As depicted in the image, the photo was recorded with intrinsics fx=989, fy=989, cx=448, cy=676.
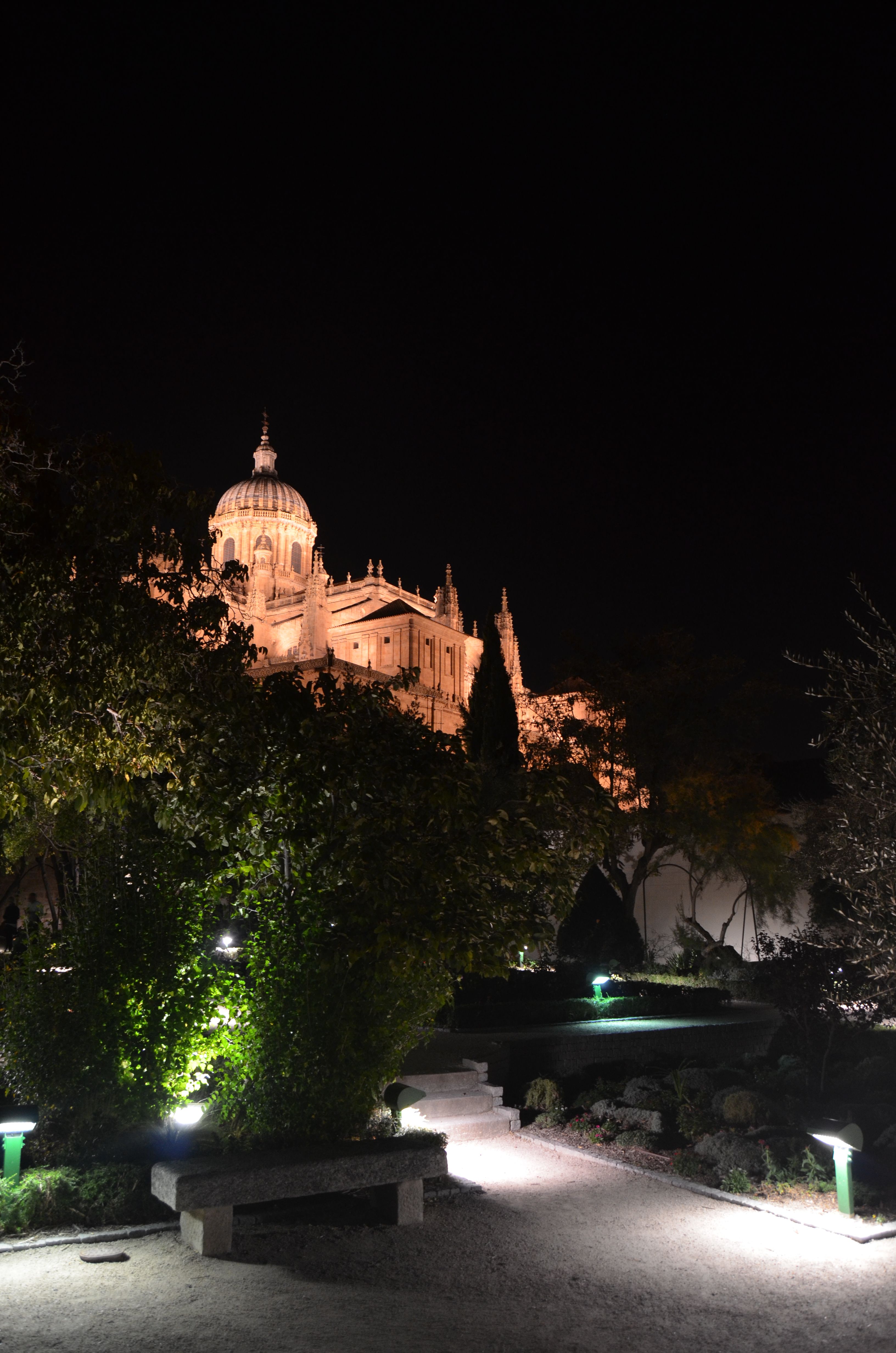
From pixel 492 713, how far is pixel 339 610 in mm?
43527

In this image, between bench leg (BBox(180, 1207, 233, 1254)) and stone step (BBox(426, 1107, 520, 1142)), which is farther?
stone step (BBox(426, 1107, 520, 1142))

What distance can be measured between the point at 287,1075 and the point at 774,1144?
4.86m

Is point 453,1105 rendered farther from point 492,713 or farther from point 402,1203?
point 492,713

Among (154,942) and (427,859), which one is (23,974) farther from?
(427,859)

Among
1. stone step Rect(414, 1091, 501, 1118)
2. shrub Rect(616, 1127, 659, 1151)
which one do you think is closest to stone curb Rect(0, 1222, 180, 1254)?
stone step Rect(414, 1091, 501, 1118)

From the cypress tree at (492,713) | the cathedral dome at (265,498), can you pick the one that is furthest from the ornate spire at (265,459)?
the cypress tree at (492,713)

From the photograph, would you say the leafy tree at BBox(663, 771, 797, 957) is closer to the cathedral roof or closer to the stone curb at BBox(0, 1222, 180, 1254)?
the stone curb at BBox(0, 1222, 180, 1254)

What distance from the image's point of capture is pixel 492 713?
1389 inches

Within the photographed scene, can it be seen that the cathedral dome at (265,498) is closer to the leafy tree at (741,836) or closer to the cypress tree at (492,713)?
the cypress tree at (492,713)

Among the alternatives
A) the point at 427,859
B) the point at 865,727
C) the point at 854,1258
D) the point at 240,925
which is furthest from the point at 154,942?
the point at 865,727

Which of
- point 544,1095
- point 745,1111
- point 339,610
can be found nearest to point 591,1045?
point 544,1095

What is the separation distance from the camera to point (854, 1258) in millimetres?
7410

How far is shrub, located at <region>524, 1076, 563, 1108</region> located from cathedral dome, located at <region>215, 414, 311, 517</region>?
224 ft

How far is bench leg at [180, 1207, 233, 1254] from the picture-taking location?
7254mm
